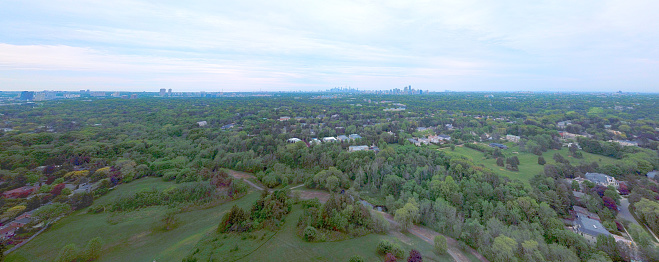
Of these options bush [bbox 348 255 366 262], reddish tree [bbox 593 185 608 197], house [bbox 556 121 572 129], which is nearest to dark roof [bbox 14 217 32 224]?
bush [bbox 348 255 366 262]

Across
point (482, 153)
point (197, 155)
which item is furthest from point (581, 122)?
point (197, 155)

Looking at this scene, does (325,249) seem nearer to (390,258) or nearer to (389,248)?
(389,248)

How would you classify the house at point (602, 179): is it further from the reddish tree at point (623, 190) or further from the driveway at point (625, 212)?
the driveway at point (625, 212)

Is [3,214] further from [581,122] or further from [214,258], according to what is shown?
[581,122]

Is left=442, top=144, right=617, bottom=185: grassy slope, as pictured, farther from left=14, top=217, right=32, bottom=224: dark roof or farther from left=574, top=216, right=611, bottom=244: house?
left=14, top=217, right=32, bottom=224: dark roof

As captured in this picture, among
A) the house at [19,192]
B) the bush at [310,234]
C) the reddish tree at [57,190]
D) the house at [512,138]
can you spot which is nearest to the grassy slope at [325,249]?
the bush at [310,234]
